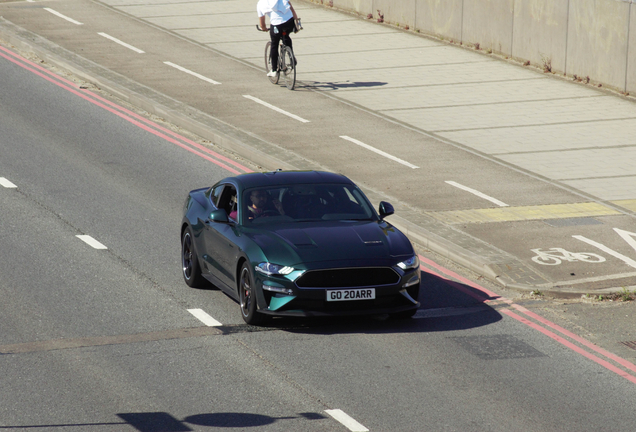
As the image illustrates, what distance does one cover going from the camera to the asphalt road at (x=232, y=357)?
8.37 m

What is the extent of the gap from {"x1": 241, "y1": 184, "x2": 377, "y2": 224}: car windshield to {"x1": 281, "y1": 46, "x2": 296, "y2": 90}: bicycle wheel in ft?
38.8

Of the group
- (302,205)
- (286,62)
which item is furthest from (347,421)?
(286,62)

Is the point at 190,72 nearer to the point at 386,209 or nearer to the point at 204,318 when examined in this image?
the point at 386,209

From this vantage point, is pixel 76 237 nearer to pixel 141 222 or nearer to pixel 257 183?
pixel 141 222

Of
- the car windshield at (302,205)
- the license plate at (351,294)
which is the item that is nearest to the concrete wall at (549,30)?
the car windshield at (302,205)

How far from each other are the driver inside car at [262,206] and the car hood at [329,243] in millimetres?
355

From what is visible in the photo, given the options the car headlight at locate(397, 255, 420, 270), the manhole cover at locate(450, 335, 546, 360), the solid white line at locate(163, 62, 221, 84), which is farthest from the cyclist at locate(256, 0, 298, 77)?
the manhole cover at locate(450, 335, 546, 360)

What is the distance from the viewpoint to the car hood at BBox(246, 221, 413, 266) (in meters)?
10.5

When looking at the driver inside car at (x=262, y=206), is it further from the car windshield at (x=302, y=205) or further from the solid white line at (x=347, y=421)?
the solid white line at (x=347, y=421)

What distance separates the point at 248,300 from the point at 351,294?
1.19m

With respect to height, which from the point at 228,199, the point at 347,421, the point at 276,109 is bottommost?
the point at 276,109

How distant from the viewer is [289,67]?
23656mm

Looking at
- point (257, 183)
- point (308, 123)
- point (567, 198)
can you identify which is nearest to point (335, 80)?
point (308, 123)

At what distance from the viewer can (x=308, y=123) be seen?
20609 mm
